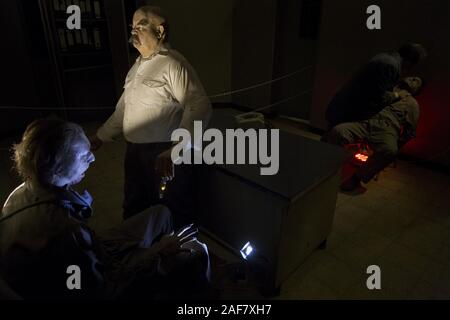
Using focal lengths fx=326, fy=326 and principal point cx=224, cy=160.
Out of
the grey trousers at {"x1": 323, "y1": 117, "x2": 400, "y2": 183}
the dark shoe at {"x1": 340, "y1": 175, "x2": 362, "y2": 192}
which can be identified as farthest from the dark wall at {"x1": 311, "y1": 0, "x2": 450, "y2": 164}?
the dark shoe at {"x1": 340, "y1": 175, "x2": 362, "y2": 192}

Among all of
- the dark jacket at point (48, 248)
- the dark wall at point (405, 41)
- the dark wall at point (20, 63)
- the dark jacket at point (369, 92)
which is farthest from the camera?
the dark wall at point (20, 63)

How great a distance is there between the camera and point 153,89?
153 cm

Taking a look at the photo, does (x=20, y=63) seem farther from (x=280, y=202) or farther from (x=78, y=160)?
(x=280, y=202)

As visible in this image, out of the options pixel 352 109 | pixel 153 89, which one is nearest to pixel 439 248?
pixel 352 109

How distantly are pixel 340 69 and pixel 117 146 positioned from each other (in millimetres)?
2407

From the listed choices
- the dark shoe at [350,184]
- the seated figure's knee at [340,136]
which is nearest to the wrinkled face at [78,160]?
the seated figure's knee at [340,136]

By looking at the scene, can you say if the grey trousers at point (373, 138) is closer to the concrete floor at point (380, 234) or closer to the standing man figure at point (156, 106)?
the concrete floor at point (380, 234)

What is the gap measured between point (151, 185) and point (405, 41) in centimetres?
255

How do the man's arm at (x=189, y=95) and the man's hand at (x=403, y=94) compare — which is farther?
the man's hand at (x=403, y=94)

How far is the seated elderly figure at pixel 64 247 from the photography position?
84 cm

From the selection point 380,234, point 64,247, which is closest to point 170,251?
point 64,247

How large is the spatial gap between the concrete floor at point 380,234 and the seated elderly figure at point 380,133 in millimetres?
213

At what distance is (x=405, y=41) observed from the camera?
2.85 m
